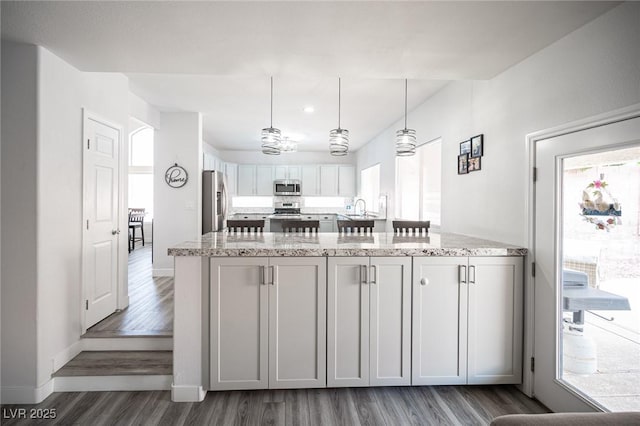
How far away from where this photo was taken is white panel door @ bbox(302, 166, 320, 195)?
851 centimetres

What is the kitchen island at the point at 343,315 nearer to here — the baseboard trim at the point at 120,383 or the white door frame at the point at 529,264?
the white door frame at the point at 529,264

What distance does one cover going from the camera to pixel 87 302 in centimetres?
293

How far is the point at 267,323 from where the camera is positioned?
2.33 m

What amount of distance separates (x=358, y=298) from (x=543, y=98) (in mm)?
1818

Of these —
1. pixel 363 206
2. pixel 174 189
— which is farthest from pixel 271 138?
pixel 363 206

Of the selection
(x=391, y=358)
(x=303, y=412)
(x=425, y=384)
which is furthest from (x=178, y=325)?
(x=425, y=384)

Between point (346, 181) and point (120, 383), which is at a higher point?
point (346, 181)

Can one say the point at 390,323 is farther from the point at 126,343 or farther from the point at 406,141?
the point at 126,343

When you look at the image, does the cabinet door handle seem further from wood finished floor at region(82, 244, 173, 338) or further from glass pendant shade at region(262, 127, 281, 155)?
wood finished floor at region(82, 244, 173, 338)

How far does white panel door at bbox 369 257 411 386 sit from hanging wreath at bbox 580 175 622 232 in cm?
107

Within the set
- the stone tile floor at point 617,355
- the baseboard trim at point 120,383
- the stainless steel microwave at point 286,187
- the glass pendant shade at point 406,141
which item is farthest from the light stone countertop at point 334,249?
the stainless steel microwave at point 286,187

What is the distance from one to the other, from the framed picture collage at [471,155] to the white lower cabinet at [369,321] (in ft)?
4.45

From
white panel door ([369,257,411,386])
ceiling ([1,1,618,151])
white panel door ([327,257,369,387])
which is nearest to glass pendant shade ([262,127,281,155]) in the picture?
ceiling ([1,1,618,151])

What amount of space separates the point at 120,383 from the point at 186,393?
56cm
